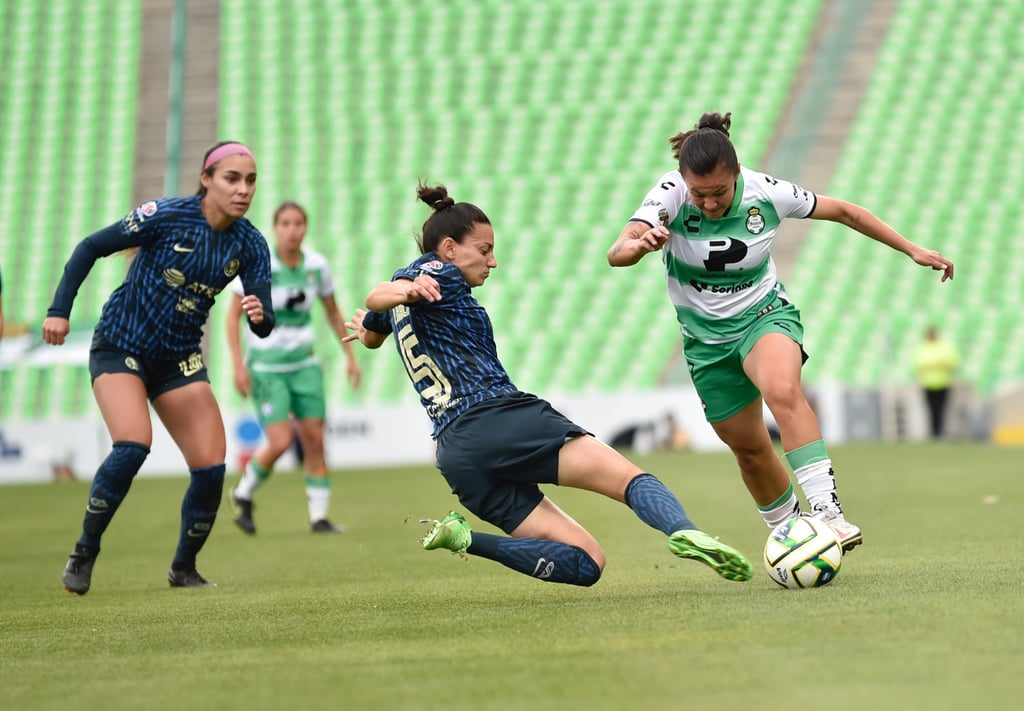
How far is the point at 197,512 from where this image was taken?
683 cm

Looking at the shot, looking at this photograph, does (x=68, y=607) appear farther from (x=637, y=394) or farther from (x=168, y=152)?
(x=168, y=152)

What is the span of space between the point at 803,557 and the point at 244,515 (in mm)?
5922

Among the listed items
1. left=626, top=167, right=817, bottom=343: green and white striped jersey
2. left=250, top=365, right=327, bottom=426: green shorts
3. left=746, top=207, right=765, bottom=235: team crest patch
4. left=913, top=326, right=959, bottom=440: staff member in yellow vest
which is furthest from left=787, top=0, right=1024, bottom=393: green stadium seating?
left=746, top=207, right=765, bottom=235: team crest patch

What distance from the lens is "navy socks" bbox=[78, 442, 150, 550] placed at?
657 cm

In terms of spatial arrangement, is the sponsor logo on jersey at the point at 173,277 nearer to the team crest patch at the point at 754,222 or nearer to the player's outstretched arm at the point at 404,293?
the player's outstretched arm at the point at 404,293

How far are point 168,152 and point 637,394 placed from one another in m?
10.3

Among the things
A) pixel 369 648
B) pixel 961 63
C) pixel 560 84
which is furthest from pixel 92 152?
pixel 369 648

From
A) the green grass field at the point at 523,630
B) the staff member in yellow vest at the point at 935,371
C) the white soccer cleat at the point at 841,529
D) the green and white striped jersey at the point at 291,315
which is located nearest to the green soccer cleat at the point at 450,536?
the green grass field at the point at 523,630

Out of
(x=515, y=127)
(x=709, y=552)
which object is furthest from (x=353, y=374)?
(x=515, y=127)

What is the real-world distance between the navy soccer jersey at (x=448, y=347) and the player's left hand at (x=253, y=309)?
3.98 feet

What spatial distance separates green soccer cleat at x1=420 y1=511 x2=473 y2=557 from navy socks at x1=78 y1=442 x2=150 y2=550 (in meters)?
1.98

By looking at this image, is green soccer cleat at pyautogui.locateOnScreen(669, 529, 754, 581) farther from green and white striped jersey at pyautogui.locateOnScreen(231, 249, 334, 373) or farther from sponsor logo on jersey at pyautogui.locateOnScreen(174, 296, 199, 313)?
green and white striped jersey at pyautogui.locateOnScreen(231, 249, 334, 373)

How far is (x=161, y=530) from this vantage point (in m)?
11.1

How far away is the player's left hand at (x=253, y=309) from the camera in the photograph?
6.46m
